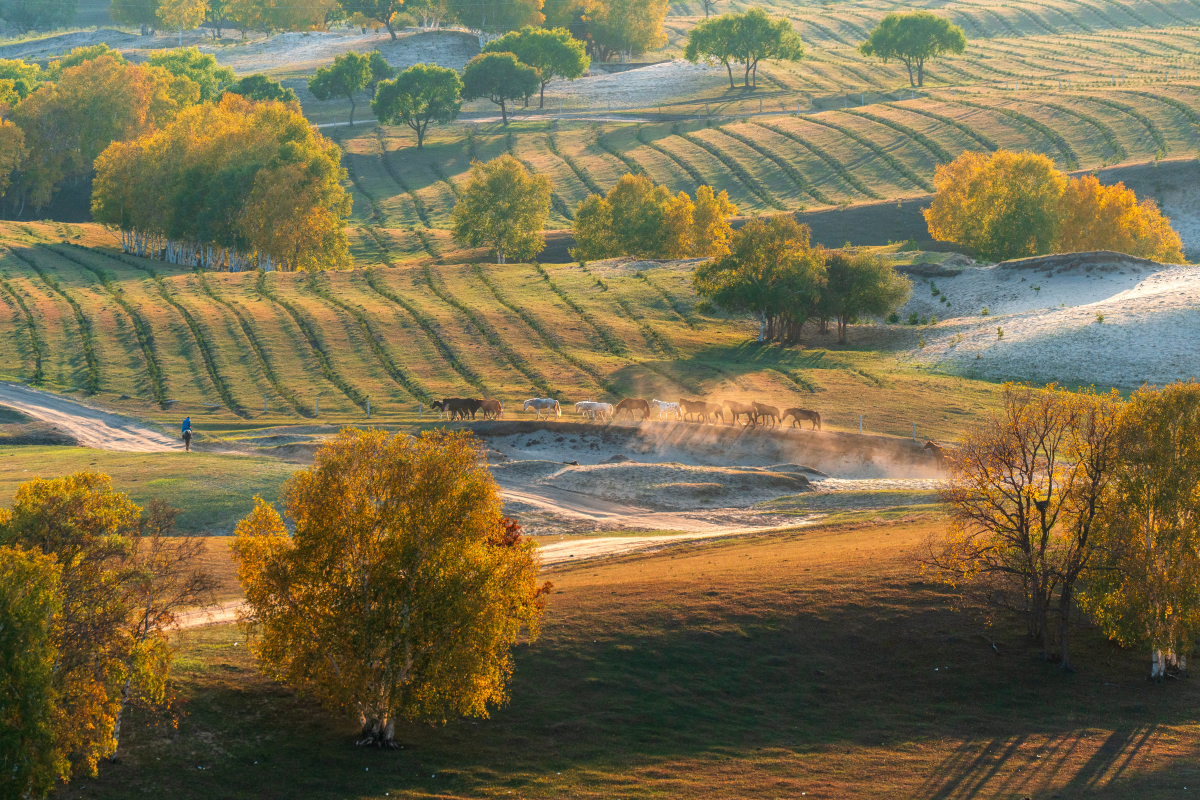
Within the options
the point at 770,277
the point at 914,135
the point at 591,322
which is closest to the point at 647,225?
the point at 591,322

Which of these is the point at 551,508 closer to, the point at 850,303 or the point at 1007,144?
the point at 850,303

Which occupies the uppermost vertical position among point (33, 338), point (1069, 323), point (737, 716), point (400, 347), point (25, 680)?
point (1069, 323)

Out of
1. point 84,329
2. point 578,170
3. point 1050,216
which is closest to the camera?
point 84,329

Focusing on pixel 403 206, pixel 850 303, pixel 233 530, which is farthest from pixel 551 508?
pixel 403 206

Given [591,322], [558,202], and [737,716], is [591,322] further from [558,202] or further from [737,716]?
[737,716]

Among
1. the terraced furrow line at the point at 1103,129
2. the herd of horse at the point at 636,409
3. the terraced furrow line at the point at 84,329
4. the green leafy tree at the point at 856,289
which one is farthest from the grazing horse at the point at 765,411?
the terraced furrow line at the point at 1103,129
